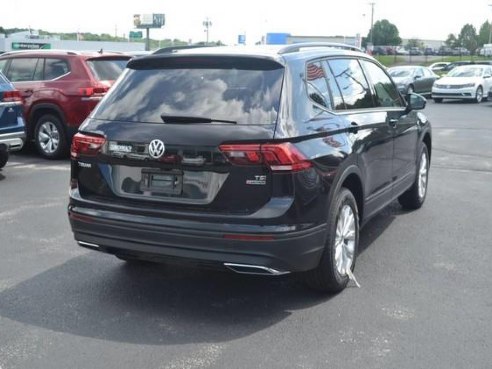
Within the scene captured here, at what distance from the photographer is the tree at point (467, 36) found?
123750 millimetres

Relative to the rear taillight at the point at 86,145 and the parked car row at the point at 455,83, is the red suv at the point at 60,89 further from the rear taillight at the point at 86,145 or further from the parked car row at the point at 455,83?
the parked car row at the point at 455,83

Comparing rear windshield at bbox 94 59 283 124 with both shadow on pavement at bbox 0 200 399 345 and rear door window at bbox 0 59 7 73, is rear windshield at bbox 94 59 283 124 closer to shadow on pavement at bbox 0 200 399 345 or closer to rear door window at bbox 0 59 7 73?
shadow on pavement at bbox 0 200 399 345

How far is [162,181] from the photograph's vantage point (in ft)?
13.5

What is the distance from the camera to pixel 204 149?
12.8 feet

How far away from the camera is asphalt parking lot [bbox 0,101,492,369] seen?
12.0 ft

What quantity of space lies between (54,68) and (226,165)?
8.07 m

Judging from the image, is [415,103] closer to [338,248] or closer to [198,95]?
[338,248]

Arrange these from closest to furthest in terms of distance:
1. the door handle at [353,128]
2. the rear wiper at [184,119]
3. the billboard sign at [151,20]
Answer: the rear wiper at [184,119]
the door handle at [353,128]
the billboard sign at [151,20]

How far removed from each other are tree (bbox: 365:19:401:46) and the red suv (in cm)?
12668

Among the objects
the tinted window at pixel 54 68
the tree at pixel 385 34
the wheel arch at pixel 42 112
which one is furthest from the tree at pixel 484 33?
the wheel arch at pixel 42 112

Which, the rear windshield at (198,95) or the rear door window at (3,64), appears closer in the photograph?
the rear windshield at (198,95)

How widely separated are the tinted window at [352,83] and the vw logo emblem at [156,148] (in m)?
1.62

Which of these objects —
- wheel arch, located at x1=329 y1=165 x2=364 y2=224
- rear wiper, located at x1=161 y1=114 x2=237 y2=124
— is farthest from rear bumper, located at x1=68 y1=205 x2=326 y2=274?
rear wiper, located at x1=161 y1=114 x2=237 y2=124

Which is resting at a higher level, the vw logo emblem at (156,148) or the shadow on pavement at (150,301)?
the vw logo emblem at (156,148)
